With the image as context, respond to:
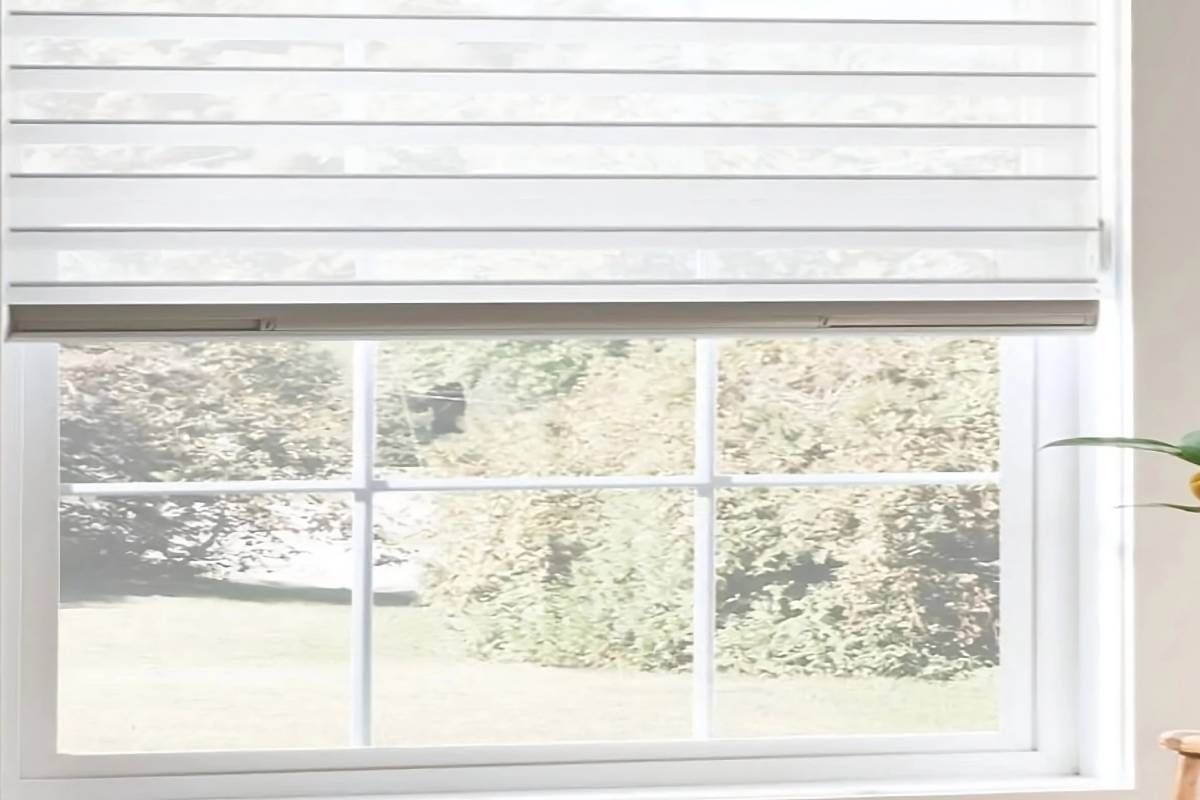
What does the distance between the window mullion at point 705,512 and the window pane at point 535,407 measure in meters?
0.02

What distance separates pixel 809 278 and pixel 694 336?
0.51 ft

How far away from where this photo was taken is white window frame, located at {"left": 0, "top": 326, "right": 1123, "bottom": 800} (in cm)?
171

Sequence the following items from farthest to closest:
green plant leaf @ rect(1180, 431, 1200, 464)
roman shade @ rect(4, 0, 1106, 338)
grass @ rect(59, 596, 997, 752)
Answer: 1. grass @ rect(59, 596, 997, 752)
2. roman shade @ rect(4, 0, 1106, 338)
3. green plant leaf @ rect(1180, 431, 1200, 464)

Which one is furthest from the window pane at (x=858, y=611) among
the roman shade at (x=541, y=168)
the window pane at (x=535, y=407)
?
the roman shade at (x=541, y=168)

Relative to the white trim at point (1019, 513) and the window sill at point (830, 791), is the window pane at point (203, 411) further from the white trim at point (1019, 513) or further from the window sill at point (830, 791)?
the white trim at point (1019, 513)

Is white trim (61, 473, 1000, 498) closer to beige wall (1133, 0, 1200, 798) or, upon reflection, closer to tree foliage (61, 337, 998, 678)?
tree foliage (61, 337, 998, 678)

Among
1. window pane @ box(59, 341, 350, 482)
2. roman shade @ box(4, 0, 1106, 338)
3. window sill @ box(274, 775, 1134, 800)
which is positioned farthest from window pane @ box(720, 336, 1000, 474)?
window pane @ box(59, 341, 350, 482)

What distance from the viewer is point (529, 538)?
179cm

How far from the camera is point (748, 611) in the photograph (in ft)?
5.98

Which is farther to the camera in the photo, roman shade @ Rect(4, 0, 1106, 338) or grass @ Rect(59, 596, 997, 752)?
grass @ Rect(59, 596, 997, 752)

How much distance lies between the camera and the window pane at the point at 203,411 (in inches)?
68.2

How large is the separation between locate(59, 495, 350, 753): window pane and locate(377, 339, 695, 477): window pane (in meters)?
0.14

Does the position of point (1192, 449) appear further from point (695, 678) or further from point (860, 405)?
point (695, 678)

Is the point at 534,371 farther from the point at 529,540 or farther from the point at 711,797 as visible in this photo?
the point at 711,797
